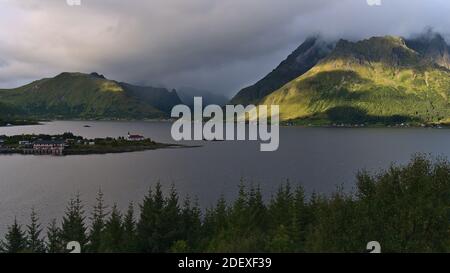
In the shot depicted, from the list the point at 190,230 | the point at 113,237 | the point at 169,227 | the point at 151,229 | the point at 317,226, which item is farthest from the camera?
the point at 190,230

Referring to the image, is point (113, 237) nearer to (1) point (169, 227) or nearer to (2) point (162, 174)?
(1) point (169, 227)

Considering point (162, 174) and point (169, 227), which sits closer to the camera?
point (169, 227)

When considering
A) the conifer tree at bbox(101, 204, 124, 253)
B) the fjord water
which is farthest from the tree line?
the fjord water

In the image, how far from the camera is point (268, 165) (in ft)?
482

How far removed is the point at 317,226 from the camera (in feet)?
135

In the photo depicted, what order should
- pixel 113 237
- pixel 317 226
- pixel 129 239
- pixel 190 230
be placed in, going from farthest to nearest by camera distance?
pixel 190 230 → pixel 113 237 → pixel 129 239 → pixel 317 226

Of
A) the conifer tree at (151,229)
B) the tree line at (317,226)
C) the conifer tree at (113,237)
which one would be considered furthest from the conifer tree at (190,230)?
the conifer tree at (113,237)

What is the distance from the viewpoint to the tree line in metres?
32.1

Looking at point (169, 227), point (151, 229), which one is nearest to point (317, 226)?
point (169, 227)

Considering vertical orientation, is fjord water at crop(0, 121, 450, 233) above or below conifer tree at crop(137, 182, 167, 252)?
below

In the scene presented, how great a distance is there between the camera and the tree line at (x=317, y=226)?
32.1 m

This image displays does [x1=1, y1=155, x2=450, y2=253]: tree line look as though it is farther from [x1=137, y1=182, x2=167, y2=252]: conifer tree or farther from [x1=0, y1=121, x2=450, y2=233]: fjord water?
[x1=0, y1=121, x2=450, y2=233]: fjord water

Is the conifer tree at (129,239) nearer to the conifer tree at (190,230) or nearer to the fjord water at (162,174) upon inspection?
the conifer tree at (190,230)
